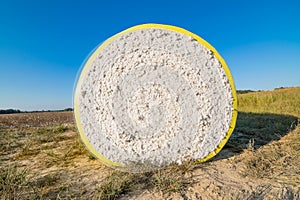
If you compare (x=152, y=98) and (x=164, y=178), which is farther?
(x=152, y=98)

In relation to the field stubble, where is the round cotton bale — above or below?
above

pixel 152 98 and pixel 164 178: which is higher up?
pixel 152 98

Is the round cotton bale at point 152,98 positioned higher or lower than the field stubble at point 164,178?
higher

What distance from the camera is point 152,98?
2.69m

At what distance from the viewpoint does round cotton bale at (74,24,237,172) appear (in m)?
2.60

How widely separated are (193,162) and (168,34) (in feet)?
5.10

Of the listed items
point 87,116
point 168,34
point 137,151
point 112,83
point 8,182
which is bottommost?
point 8,182

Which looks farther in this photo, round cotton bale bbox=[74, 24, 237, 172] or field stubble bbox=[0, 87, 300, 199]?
round cotton bale bbox=[74, 24, 237, 172]

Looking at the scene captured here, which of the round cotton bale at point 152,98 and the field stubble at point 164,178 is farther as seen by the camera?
the round cotton bale at point 152,98

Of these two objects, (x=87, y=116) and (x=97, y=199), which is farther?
(x=87, y=116)

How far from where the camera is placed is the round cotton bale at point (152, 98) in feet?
8.54

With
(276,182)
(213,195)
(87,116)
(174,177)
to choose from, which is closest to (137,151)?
(174,177)

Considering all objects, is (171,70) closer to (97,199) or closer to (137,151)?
(137,151)

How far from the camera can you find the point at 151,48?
104 inches
